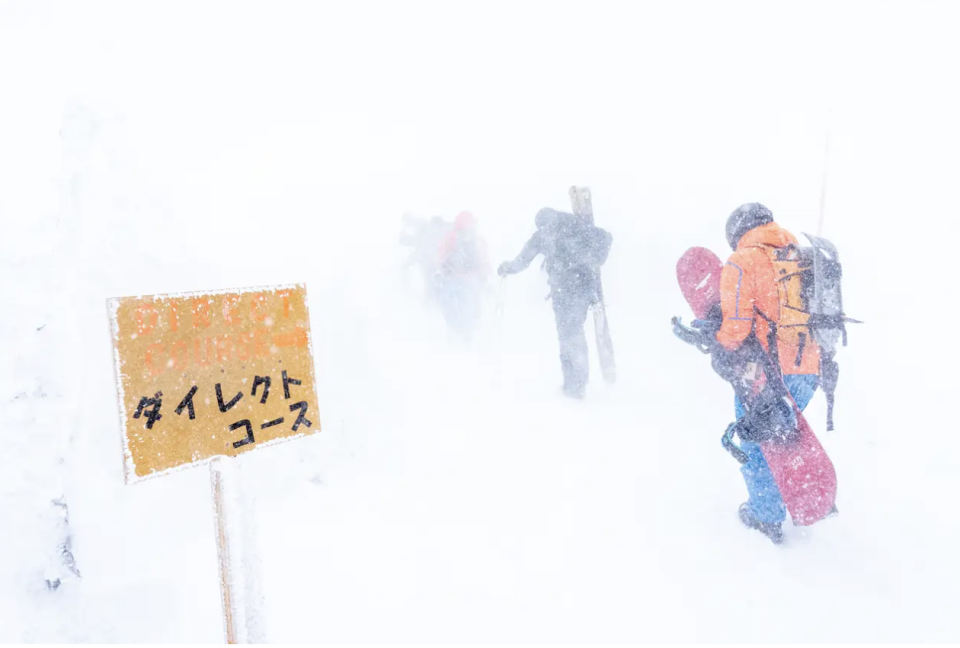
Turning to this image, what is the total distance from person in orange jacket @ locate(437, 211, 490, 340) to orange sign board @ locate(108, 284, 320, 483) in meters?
5.99

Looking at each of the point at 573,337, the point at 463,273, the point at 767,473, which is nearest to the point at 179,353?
the point at 767,473

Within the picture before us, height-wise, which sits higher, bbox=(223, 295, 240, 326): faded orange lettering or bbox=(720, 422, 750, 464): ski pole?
bbox=(223, 295, 240, 326): faded orange lettering

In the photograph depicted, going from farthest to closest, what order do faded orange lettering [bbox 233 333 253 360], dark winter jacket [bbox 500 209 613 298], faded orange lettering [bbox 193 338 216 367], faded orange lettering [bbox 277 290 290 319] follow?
1. dark winter jacket [bbox 500 209 613 298]
2. faded orange lettering [bbox 277 290 290 319]
3. faded orange lettering [bbox 233 333 253 360]
4. faded orange lettering [bbox 193 338 216 367]

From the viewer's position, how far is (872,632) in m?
2.08

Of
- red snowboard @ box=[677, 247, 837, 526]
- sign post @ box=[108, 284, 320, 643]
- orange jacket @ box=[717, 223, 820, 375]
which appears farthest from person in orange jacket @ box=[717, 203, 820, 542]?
sign post @ box=[108, 284, 320, 643]

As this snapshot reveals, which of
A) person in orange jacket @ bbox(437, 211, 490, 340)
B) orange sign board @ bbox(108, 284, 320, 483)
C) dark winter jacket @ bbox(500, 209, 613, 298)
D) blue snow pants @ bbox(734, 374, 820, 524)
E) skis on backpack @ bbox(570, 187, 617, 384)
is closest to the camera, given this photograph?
orange sign board @ bbox(108, 284, 320, 483)

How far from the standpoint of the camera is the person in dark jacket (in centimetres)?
537

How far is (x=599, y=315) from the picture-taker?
588cm

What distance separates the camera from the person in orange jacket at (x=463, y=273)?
8.02 m

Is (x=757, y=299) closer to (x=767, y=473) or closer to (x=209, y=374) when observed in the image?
(x=767, y=473)

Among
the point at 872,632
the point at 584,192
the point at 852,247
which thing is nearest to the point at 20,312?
the point at 872,632

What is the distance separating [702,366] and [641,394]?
1625 mm

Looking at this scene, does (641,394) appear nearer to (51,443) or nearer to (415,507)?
(415,507)

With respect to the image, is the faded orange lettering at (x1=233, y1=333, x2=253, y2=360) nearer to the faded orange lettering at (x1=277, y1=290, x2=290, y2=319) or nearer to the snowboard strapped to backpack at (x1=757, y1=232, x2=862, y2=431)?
the faded orange lettering at (x1=277, y1=290, x2=290, y2=319)
